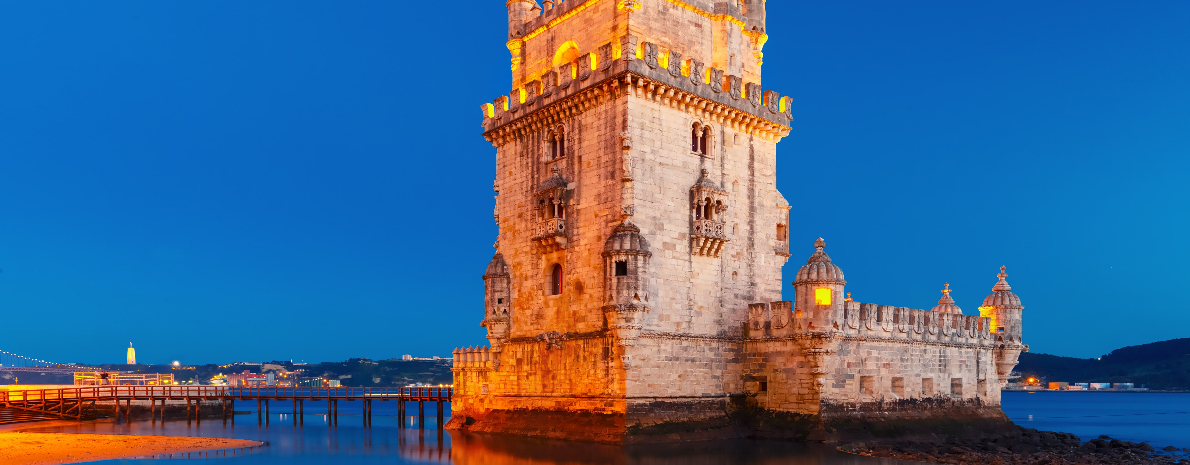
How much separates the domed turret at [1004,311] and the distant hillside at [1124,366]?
14117 cm

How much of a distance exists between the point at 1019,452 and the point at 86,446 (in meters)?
33.9

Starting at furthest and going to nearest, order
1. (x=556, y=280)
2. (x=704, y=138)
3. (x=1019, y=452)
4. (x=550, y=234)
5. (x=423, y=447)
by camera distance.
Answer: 1. (x=556, y=280)
2. (x=704, y=138)
3. (x=550, y=234)
4. (x=423, y=447)
5. (x=1019, y=452)

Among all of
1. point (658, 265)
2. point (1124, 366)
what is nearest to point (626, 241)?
point (658, 265)

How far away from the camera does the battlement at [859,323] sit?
3700 cm

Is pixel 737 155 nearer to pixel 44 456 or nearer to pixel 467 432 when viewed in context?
pixel 467 432

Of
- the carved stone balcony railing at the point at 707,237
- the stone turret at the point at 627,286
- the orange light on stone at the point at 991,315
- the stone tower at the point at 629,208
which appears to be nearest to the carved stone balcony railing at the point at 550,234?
the stone tower at the point at 629,208

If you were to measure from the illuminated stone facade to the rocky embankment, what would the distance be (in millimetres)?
2196

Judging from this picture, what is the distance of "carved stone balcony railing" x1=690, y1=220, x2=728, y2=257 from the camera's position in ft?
125

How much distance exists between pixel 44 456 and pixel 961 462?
30.0 meters

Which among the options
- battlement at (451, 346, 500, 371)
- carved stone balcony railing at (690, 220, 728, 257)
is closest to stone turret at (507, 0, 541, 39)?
carved stone balcony railing at (690, 220, 728, 257)

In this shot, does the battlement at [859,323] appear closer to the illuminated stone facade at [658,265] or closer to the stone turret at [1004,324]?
the illuminated stone facade at [658,265]

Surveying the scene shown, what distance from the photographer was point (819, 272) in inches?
1459

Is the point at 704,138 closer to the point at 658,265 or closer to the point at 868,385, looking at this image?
the point at 658,265

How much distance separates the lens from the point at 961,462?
33.2 meters
